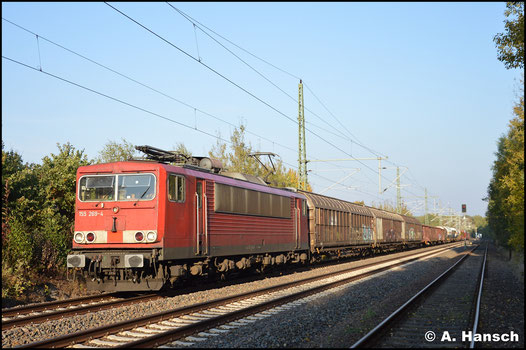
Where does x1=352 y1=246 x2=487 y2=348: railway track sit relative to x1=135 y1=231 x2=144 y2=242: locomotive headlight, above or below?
below

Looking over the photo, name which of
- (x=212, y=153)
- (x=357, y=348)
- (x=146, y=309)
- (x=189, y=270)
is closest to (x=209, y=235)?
(x=189, y=270)

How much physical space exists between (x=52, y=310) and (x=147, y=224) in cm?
297

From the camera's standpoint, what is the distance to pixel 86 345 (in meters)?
8.41

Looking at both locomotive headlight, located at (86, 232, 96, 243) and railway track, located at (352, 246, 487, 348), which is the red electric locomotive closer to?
locomotive headlight, located at (86, 232, 96, 243)

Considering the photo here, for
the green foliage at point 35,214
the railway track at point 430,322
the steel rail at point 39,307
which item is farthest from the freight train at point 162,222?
the railway track at point 430,322

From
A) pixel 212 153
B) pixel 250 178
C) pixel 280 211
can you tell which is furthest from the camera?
pixel 212 153

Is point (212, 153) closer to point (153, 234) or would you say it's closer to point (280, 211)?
point (280, 211)

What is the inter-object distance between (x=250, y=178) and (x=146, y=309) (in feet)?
27.0

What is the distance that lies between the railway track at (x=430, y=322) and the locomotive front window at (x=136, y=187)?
675 cm

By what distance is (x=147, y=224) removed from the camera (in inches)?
509

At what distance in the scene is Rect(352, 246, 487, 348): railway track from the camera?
869 centimetres

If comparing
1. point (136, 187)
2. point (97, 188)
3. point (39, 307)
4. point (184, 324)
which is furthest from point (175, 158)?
point (184, 324)

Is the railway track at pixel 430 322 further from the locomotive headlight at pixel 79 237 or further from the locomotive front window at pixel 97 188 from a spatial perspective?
the locomotive headlight at pixel 79 237

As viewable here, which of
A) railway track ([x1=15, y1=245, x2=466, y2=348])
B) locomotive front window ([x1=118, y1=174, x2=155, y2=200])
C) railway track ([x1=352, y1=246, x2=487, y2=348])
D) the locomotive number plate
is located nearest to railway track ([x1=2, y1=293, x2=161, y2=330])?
railway track ([x1=15, y1=245, x2=466, y2=348])
